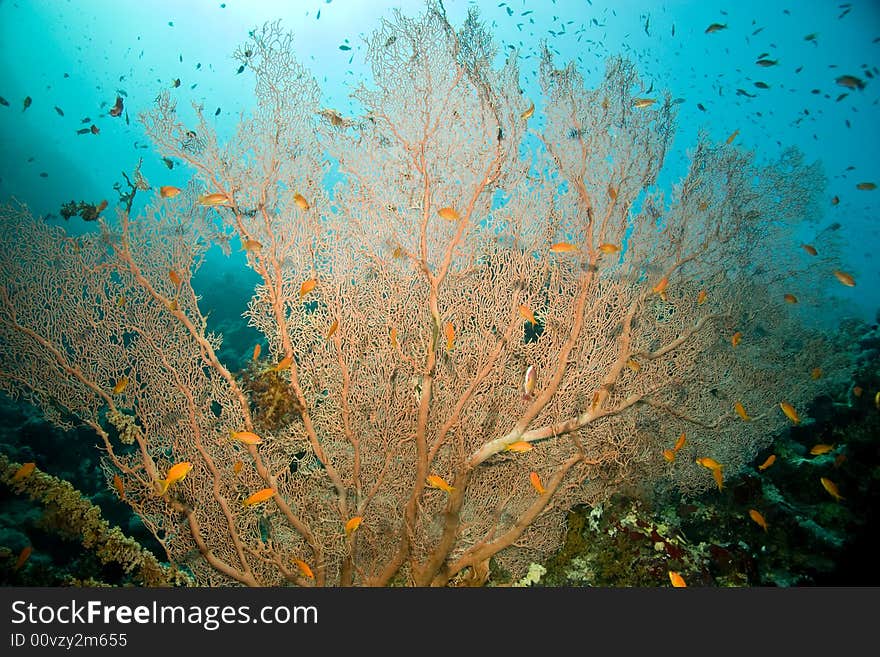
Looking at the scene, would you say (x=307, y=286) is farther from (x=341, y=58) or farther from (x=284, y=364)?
(x=341, y=58)

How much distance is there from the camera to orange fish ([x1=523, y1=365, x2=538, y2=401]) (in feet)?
10.6

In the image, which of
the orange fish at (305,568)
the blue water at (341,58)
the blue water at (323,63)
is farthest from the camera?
the blue water at (341,58)

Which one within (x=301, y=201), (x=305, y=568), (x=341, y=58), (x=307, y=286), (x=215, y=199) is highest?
(x=341, y=58)

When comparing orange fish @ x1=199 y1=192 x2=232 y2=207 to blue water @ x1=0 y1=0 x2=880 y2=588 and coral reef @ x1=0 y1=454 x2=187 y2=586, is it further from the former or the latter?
blue water @ x1=0 y1=0 x2=880 y2=588

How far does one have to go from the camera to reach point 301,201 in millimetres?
3627

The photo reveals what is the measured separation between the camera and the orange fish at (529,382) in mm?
3237

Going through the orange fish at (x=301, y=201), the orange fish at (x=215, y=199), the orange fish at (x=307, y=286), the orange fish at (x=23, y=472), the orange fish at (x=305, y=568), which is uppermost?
the orange fish at (x=301, y=201)

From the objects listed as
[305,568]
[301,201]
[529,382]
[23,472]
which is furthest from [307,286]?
[23,472]

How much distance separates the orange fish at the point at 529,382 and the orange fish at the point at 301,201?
2519mm

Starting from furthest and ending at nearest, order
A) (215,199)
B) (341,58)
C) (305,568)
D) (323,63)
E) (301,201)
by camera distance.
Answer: (341,58), (323,63), (301,201), (215,199), (305,568)

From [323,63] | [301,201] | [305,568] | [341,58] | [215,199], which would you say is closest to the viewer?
[305,568]

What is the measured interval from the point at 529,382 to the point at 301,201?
2626 millimetres

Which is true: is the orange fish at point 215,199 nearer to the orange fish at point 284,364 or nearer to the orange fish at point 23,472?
the orange fish at point 284,364

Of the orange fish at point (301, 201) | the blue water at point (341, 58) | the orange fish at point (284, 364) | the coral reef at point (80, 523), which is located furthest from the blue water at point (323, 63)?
the orange fish at point (284, 364)
